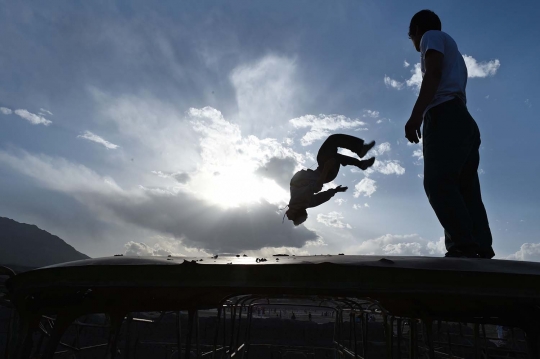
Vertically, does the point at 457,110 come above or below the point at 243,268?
above

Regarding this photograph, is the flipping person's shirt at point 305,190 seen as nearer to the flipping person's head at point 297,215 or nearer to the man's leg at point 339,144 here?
the flipping person's head at point 297,215

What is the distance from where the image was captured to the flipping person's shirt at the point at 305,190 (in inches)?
135

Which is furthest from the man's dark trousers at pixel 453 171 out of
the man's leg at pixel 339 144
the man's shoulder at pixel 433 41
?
the man's leg at pixel 339 144

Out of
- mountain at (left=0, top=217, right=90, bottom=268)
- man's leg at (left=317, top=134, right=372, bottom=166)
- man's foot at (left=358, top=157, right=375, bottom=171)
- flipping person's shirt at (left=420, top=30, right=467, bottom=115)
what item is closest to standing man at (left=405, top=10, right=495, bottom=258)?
flipping person's shirt at (left=420, top=30, right=467, bottom=115)

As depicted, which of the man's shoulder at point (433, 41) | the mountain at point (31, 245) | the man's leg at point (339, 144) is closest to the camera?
the man's shoulder at point (433, 41)

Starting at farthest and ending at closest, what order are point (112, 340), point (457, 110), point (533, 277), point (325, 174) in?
point (325, 174), point (457, 110), point (112, 340), point (533, 277)

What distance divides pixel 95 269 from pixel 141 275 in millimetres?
187

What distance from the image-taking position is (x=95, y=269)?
138 cm

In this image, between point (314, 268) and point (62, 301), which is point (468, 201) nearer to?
point (314, 268)

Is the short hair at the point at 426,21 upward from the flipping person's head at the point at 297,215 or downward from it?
upward

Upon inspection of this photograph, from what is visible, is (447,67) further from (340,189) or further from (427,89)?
(340,189)

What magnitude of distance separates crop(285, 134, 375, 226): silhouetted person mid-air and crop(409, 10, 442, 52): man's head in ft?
3.08

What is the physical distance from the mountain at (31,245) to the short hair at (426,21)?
162238mm

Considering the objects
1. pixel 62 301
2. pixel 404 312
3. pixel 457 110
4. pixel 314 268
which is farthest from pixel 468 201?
pixel 62 301
